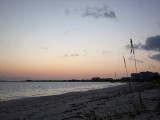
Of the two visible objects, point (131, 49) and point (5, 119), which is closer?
point (131, 49)

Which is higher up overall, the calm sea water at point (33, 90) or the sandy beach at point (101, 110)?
the sandy beach at point (101, 110)

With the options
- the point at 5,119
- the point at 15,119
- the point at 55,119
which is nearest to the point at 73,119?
the point at 55,119

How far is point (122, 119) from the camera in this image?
4.22 m

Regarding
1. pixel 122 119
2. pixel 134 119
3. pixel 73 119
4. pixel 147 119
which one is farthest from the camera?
pixel 73 119

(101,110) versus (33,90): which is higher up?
(101,110)

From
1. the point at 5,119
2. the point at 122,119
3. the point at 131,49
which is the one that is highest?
the point at 131,49

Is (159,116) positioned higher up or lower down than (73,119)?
higher up

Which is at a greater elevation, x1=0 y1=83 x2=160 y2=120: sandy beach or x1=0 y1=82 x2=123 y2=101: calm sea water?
x1=0 y1=83 x2=160 y2=120: sandy beach

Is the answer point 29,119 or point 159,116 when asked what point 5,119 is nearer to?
point 29,119

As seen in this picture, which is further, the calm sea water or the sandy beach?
the calm sea water

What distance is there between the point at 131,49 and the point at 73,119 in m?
4.35

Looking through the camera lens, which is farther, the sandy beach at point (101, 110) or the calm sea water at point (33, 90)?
the calm sea water at point (33, 90)

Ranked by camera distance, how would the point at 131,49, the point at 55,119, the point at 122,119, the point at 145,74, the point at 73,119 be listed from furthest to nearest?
the point at 145,74, the point at 55,119, the point at 73,119, the point at 131,49, the point at 122,119

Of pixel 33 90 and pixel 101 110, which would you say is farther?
pixel 33 90
